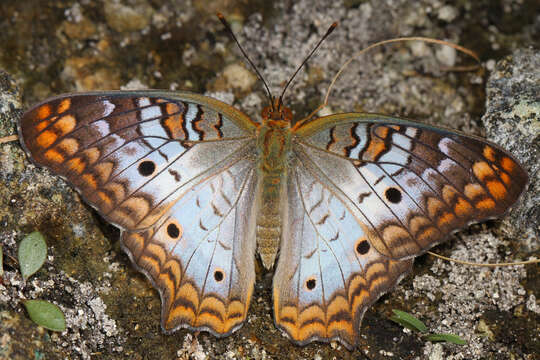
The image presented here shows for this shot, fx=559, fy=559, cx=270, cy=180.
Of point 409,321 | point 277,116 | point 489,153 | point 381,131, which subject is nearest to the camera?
point 489,153

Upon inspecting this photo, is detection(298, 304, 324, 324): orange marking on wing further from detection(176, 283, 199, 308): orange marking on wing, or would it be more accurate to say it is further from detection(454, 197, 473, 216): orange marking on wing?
detection(454, 197, 473, 216): orange marking on wing

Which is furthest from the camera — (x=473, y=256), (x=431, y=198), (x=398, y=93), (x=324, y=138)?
(x=398, y=93)

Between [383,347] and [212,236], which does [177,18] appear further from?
[383,347]

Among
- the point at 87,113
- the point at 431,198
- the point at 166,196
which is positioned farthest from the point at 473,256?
the point at 87,113

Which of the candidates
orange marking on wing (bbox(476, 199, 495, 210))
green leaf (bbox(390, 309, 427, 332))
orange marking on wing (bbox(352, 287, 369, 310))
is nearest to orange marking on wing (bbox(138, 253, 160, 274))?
orange marking on wing (bbox(352, 287, 369, 310))

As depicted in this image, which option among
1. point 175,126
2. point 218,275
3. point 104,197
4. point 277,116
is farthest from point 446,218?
point 104,197

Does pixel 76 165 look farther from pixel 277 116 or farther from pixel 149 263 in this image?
pixel 277 116

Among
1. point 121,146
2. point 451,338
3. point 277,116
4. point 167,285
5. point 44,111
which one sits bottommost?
point 451,338
